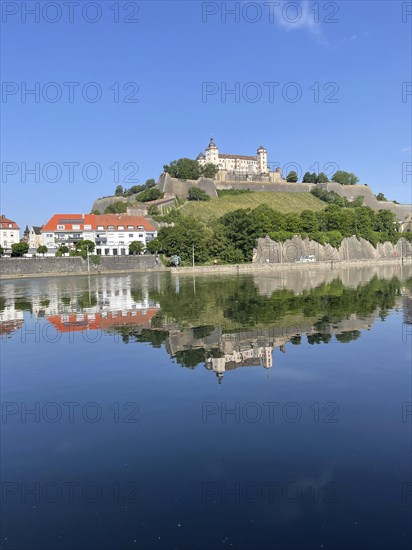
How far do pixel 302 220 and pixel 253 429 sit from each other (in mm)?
72231

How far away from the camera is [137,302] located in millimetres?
25781

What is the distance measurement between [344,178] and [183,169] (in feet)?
149

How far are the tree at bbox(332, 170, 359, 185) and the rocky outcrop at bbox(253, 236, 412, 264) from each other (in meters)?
36.2

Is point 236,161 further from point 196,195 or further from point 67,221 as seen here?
point 67,221

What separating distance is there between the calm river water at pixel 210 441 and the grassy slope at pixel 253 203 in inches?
2915

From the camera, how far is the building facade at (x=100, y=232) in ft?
241

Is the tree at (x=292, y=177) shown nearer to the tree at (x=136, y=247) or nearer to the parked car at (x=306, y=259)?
the parked car at (x=306, y=259)

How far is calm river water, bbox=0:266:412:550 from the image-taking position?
5125 millimetres

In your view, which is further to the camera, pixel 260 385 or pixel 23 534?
pixel 260 385

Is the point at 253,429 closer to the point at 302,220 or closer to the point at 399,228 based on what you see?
the point at 302,220

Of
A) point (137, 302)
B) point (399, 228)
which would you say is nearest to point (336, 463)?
point (137, 302)

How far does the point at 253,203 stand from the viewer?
98000 millimetres

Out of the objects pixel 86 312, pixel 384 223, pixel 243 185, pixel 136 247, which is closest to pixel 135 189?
pixel 243 185

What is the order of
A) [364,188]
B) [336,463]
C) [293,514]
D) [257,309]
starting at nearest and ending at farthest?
[293,514] → [336,463] → [257,309] → [364,188]
